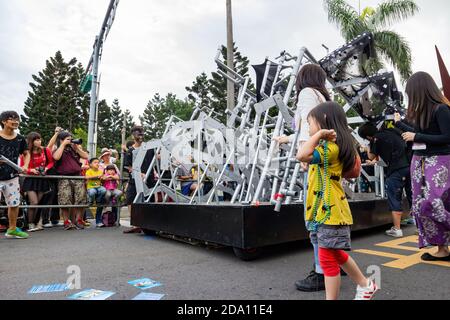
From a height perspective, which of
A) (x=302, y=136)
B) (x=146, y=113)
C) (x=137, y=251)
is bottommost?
(x=137, y=251)

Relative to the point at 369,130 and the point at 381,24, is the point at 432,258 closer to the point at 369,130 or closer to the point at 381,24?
the point at 369,130

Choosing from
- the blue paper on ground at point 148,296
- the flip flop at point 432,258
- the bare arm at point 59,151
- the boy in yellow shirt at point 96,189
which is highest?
the bare arm at point 59,151

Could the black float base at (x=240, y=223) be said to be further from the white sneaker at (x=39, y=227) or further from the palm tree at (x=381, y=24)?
the palm tree at (x=381, y=24)

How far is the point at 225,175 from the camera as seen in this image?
4.29 m

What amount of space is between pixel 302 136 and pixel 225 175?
6.47 feet

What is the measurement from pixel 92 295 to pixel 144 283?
0.40 meters

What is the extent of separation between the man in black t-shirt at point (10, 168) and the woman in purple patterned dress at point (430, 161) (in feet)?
16.7

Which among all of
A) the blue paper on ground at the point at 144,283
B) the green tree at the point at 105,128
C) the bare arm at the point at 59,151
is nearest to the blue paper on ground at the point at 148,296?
the blue paper on ground at the point at 144,283

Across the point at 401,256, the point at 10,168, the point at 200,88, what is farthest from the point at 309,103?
the point at 200,88

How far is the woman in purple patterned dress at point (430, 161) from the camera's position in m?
3.01

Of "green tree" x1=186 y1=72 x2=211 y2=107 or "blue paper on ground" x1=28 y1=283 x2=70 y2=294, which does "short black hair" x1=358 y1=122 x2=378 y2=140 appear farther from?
"green tree" x1=186 y1=72 x2=211 y2=107

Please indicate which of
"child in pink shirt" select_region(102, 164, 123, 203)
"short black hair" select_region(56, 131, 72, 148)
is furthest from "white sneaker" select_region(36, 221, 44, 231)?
"short black hair" select_region(56, 131, 72, 148)
